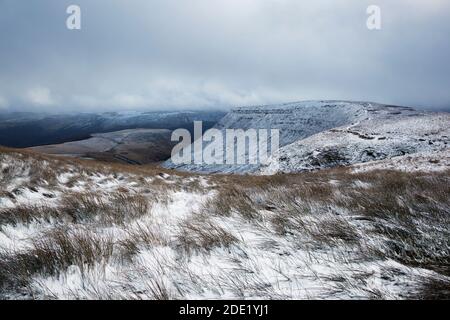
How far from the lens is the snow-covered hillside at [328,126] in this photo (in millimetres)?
35009

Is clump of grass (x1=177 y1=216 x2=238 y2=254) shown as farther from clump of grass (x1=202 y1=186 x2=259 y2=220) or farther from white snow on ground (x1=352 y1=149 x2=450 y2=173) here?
white snow on ground (x1=352 y1=149 x2=450 y2=173)

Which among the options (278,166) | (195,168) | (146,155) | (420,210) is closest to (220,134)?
(195,168)

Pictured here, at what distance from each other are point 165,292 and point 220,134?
90914 mm

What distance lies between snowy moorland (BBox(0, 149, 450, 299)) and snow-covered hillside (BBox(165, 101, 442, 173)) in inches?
1187

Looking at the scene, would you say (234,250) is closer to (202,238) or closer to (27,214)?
(202,238)

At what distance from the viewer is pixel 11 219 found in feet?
12.5

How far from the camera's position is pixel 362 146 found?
1383 inches

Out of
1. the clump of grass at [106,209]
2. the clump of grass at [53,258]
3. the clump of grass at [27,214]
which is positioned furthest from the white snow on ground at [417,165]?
the clump of grass at [53,258]

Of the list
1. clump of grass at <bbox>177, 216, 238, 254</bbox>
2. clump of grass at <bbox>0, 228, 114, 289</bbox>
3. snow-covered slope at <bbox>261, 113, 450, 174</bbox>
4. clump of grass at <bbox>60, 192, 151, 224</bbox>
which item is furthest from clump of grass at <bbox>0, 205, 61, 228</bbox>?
snow-covered slope at <bbox>261, 113, 450, 174</bbox>

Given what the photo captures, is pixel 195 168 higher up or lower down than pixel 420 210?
lower down

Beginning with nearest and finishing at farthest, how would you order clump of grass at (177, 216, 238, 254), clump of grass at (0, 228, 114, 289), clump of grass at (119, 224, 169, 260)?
clump of grass at (0, 228, 114, 289) → clump of grass at (119, 224, 169, 260) → clump of grass at (177, 216, 238, 254)

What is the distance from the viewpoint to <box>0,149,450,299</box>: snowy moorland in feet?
7.12

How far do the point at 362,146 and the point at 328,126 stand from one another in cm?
4251
